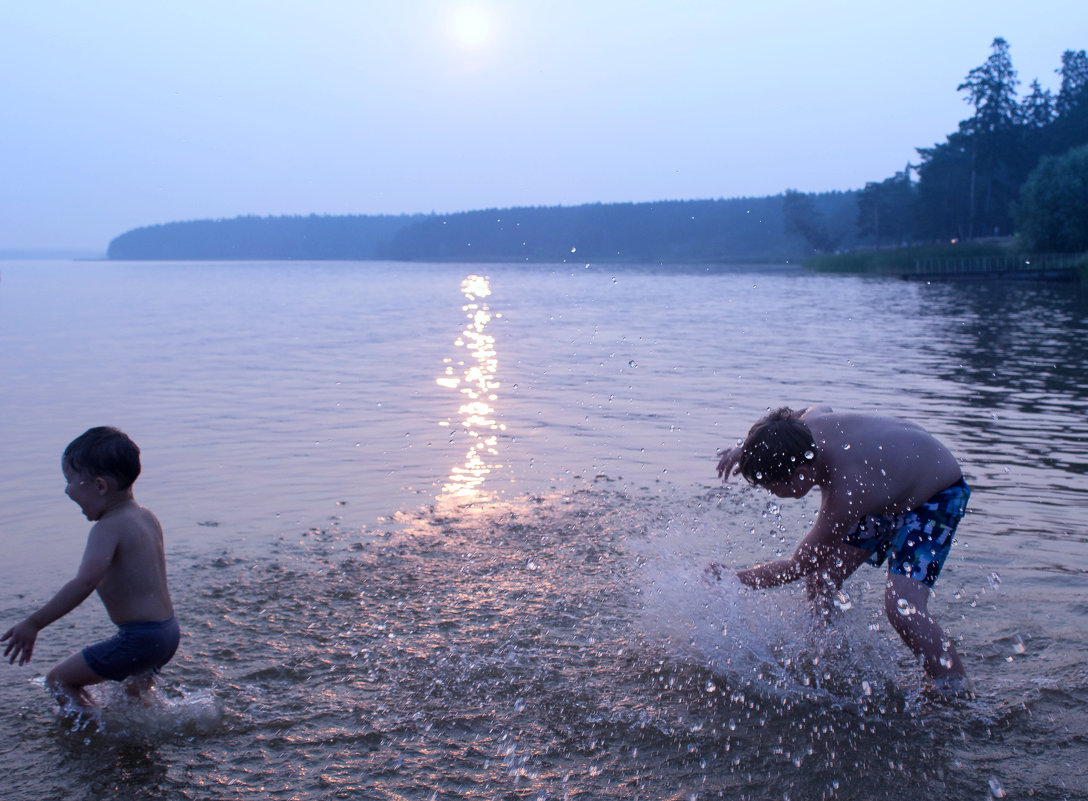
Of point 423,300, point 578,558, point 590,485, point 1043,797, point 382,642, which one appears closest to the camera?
point 1043,797

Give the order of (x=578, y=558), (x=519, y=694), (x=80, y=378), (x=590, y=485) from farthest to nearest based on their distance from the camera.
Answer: (x=80, y=378) → (x=590, y=485) → (x=578, y=558) → (x=519, y=694)

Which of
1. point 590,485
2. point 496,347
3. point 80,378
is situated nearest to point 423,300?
point 496,347

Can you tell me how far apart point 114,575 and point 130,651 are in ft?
1.08

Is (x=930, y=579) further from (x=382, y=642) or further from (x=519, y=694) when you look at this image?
(x=382, y=642)

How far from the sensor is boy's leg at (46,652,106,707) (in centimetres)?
396

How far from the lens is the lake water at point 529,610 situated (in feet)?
12.8

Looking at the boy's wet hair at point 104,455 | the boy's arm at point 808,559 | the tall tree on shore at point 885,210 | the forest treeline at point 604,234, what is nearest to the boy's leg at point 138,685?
the boy's wet hair at point 104,455

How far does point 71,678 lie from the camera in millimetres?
3982

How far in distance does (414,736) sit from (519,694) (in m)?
0.61

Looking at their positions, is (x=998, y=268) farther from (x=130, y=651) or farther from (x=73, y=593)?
(x=73, y=593)

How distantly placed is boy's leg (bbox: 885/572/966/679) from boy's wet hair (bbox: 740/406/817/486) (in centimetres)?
76

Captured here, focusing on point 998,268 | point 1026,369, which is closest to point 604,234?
point 998,268

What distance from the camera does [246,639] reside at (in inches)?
206

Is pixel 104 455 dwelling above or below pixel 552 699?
above
